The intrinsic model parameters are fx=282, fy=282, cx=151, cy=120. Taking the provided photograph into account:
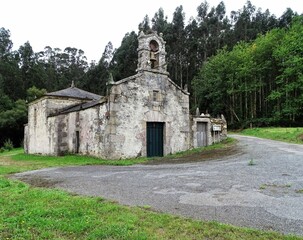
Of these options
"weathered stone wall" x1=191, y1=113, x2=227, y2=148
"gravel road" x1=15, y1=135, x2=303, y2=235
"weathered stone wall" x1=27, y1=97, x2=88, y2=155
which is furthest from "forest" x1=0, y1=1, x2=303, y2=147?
"gravel road" x1=15, y1=135, x2=303, y2=235

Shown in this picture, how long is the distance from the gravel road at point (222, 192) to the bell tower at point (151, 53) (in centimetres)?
922

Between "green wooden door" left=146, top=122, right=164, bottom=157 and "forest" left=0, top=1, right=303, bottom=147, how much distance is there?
19.5 meters

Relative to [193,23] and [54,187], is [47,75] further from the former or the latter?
[54,187]

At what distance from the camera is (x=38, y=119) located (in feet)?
81.6

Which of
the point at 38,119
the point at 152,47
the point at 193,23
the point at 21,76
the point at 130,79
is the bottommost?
the point at 38,119

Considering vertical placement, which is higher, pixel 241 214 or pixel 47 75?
pixel 47 75

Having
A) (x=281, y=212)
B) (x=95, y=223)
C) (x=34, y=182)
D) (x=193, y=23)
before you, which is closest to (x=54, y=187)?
(x=34, y=182)

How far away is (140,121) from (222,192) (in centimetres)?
1080

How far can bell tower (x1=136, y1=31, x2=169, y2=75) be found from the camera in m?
17.5

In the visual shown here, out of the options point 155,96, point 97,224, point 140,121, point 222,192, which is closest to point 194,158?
point 140,121

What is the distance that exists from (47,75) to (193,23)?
107 feet

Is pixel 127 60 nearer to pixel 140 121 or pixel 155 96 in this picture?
Result: pixel 155 96

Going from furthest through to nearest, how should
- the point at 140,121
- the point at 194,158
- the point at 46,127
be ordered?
1. the point at 46,127
2. the point at 140,121
3. the point at 194,158

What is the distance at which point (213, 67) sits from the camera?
42.2 metres
